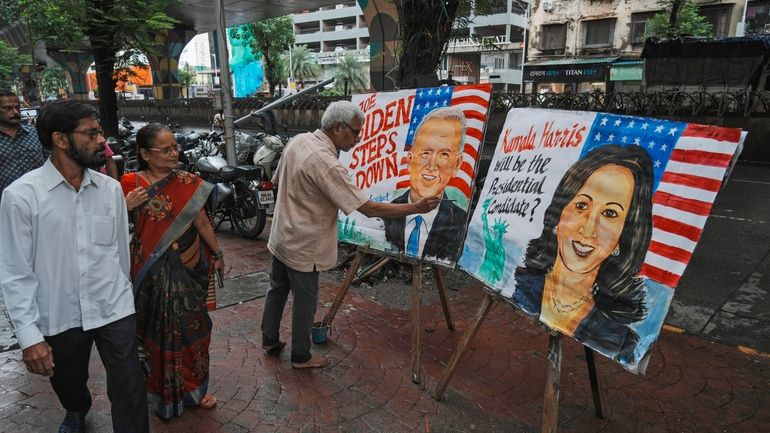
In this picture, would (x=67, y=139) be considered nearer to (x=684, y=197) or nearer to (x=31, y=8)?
(x=684, y=197)

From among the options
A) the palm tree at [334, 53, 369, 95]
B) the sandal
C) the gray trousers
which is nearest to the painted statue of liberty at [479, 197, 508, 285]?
the gray trousers

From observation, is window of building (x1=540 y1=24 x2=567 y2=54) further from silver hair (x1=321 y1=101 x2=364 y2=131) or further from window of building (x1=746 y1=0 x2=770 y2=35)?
silver hair (x1=321 y1=101 x2=364 y2=131)

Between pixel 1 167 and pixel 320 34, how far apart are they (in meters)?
68.5

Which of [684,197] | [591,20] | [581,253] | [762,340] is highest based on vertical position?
[591,20]

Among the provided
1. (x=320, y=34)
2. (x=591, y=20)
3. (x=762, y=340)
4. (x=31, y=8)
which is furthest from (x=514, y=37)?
(x=762, y=340)

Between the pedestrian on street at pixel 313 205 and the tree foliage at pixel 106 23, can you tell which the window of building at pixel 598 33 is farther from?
the pedestrian on street at pixel 313 205

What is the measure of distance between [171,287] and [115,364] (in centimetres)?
49

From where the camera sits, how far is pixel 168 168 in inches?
104

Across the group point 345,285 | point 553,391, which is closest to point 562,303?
point 553,391

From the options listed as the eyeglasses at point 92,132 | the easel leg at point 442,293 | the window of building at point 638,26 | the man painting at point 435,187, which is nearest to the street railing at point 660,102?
the easel leg at point 442,293

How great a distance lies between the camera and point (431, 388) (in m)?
3.14

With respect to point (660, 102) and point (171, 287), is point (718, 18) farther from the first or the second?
point (171, 287)

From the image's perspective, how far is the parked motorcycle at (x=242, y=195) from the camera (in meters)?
6.22

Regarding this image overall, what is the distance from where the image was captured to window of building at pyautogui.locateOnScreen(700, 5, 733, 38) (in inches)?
1107
